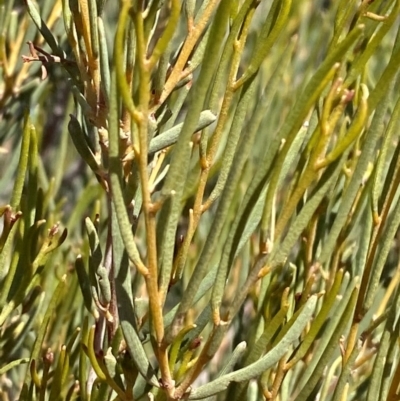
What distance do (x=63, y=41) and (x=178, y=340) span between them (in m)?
0.66

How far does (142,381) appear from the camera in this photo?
49 cm

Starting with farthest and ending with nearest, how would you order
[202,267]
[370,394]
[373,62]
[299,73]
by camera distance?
[299,73], [373,62], [370,394], [202,267]

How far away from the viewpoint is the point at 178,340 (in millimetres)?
450

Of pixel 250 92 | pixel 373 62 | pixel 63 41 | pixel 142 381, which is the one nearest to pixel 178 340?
pixel 142 381

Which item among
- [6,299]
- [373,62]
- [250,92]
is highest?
[250,92]

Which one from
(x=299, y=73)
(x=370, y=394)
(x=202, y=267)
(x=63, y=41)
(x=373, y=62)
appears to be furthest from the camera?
(x=299, y=73)

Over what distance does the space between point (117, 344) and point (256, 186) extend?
0.17 meters

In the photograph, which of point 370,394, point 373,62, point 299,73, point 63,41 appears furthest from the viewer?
point 299,73

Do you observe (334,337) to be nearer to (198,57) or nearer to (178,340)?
(178,340)

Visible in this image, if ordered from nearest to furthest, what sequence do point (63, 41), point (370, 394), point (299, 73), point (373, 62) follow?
point (370, 394) < point (63, 41) < point (373, 62) < point (299, 73)

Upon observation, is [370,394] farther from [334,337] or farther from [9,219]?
[9,219]

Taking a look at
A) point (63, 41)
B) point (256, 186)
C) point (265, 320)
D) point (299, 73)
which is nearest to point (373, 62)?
point (299, 73)

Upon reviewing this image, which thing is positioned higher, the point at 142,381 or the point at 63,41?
the point at 63,41

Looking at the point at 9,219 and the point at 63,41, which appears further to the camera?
the point at 63,41
